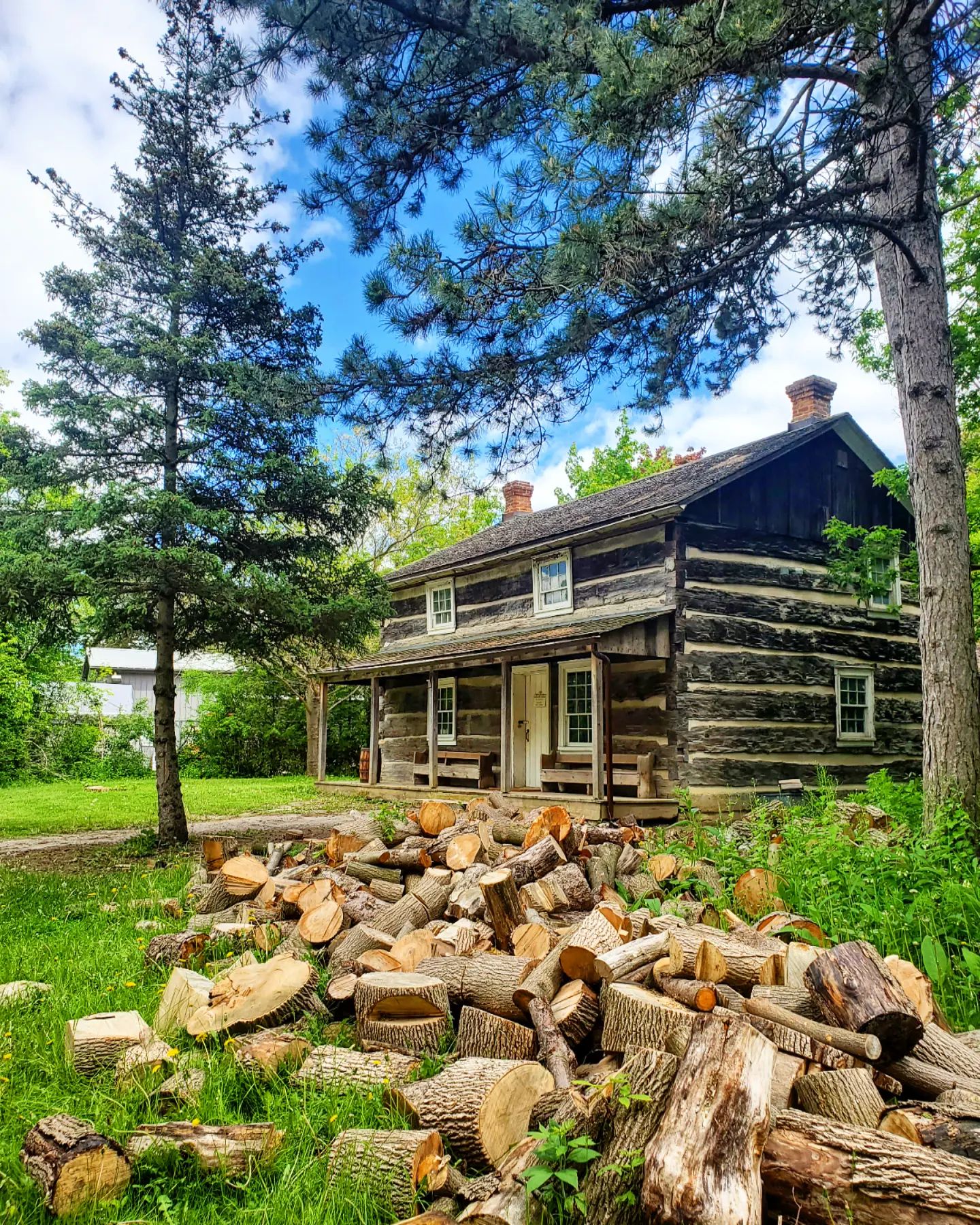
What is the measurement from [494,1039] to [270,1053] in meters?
0.89

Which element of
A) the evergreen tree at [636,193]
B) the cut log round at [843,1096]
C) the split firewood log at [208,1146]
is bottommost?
the split firewood log at [208,1146]

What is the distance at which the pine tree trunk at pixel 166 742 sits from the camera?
35.2 ft

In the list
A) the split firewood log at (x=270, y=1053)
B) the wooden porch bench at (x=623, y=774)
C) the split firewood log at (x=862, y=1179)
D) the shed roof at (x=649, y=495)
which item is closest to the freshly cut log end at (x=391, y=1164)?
the split firewood log at (x=270, y=1053)

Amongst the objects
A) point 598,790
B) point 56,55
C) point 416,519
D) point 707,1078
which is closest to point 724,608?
point 598,790

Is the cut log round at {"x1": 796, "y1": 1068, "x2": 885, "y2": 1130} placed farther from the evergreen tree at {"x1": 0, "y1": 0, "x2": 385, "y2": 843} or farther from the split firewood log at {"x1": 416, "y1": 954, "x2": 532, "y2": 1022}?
the evergreen tree at {"x1": 0, "y1": 0, "x2": 385, "y2": 843}

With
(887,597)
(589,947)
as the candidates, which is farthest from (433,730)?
(589,947)

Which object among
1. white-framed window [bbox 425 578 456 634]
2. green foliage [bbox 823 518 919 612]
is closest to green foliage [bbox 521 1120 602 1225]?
green foliage [bbox 823 518 919 612]

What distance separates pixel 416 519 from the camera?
29.4 m

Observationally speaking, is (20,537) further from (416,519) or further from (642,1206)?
(416,519)

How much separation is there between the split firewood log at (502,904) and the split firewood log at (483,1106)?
143cm

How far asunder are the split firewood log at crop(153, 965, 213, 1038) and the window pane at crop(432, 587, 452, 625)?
1549 centimetres

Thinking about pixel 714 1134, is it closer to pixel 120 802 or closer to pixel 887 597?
pixel 887 597

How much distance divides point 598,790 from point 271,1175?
10333 mm

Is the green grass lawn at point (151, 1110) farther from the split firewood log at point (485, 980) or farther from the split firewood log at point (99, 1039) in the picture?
the split firewood log at point (485, 980)
